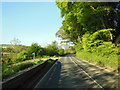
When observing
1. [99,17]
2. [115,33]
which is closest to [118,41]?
[115,33]

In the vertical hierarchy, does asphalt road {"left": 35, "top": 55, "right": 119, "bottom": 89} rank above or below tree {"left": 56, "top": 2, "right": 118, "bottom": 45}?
below

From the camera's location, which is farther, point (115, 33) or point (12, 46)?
point (12, 46)

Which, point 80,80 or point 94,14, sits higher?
point 94,14

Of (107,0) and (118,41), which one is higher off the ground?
(107,0)

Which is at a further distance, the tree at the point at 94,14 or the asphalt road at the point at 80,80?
the tree at the point at 94,14

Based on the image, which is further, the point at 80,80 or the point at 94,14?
the point at 94,14

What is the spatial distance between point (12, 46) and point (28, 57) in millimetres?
12631

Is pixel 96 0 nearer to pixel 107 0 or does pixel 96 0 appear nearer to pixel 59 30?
pixel 107 0

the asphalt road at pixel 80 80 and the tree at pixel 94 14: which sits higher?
the tree at pixel 94 14

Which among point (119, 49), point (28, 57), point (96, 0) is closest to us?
point (119, 49)

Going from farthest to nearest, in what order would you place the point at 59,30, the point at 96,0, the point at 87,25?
1. the point at 59,30
2. the point at 87,25
3. the point at 96,0

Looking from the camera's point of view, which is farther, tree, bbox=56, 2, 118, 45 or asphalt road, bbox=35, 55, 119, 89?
tree, bbox=56, 2, 118, 45

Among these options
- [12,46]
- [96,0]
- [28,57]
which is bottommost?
[28,57]

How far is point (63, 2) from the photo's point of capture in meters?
26.6
